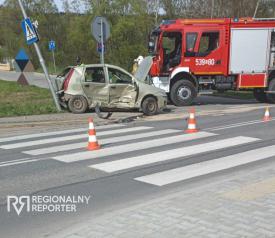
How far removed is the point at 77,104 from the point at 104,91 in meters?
0.93

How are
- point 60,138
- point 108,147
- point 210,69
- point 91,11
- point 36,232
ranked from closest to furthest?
point 36,232 < point 108,147 < point 60,138 < point 210,69 < point 91,11

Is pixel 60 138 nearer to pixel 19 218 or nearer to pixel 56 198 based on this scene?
pixel 56 198

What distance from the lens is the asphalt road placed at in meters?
5.62

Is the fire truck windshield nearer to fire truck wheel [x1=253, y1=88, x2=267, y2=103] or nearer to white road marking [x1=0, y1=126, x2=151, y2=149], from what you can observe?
fire truck wheel [x1=253, y1=88, x2=267, y2=103]

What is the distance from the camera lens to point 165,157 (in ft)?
27.3

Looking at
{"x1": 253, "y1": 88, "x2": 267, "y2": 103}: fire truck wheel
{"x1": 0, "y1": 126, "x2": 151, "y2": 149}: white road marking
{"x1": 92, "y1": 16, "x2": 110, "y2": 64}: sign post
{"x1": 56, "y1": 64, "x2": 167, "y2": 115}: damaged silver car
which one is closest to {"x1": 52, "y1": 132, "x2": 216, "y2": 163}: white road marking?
{"x1": 0, "y1": 126, "x2": 151, "y2": 149}: white road marking

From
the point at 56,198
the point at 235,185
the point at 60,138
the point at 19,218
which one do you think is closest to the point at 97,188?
the point at 56,198

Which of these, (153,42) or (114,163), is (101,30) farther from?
(114,163)

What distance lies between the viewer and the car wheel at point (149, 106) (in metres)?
14.7

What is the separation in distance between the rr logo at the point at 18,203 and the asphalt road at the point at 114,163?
2.3 inches

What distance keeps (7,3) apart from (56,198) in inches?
2092

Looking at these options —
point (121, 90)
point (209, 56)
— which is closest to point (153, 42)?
point (209, 56)

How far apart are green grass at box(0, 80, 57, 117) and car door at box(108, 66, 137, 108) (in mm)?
1980

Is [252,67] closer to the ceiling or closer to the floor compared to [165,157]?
closer to the ceiling
